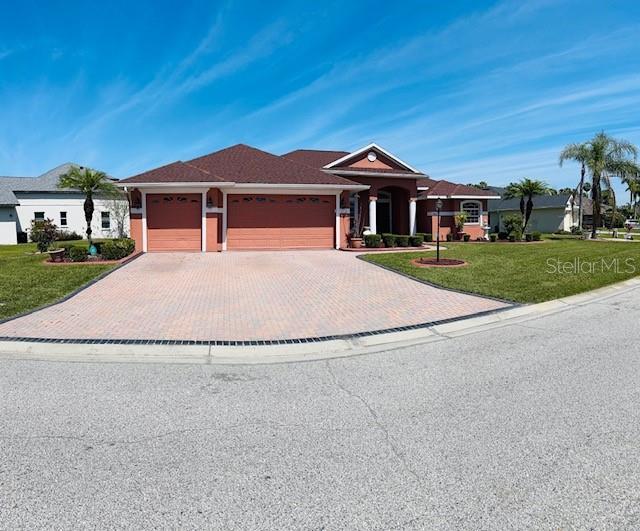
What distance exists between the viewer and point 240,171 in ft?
72.3

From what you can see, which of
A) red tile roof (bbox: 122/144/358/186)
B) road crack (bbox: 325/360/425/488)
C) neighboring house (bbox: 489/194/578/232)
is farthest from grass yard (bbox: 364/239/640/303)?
neighboring house (bbox: 489/194/578/232)

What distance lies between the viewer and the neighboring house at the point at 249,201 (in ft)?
65.5

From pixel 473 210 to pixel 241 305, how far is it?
25.3 meters

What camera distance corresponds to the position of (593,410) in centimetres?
426

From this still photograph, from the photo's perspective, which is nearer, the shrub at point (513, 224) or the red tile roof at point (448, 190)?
the red tile roof at point (448, 190)

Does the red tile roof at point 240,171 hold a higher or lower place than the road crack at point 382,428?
higher

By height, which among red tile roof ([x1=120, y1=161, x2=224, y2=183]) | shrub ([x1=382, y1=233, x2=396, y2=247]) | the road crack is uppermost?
red tile roof ([x1=120, y1=161, x2=224, y2=183])

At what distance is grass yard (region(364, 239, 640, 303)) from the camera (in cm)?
1093

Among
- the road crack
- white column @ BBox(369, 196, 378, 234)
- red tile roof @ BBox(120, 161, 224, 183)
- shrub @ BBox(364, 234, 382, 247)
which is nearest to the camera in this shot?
the road crack

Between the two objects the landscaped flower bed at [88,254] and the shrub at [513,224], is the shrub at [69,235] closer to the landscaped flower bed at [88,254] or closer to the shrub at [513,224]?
the landscaped flower bed at [88,254]

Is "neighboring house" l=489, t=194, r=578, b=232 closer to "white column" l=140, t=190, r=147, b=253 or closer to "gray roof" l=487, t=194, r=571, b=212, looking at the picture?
"gray roof" l=487, t=194, r=571, b=212

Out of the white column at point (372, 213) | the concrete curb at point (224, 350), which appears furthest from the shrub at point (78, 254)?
the white column at point (372, 213)

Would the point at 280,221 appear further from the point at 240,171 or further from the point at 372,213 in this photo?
the point at 372,213

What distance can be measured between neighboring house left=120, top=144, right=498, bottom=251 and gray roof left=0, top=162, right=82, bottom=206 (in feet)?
60.7
